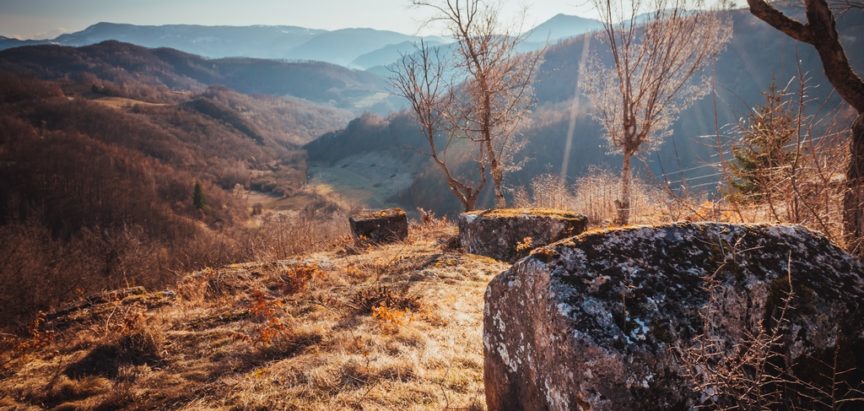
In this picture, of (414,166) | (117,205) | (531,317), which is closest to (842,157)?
(531,317)

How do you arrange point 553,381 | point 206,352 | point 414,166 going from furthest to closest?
point 414,166, point 206,352, point 553,381

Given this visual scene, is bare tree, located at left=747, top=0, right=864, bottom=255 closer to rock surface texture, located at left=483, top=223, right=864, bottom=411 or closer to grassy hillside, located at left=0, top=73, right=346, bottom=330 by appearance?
rock surface texture, located at left=483, top=223, right=864, bottom=411

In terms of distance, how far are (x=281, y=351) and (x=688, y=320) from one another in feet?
12.3

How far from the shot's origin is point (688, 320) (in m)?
1.83

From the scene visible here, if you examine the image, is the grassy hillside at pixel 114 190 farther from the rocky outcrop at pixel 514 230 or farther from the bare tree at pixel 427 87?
the rocky outcrop at pixel 514 230

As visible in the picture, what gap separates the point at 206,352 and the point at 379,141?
14695cm

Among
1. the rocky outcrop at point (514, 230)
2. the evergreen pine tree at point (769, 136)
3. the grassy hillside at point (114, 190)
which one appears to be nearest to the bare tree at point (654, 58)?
the rocky outcrop at point (514, 230)

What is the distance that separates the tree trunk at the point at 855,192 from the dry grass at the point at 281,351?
3611 mm

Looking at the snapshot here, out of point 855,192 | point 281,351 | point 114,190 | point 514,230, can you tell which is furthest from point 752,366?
point 114,190

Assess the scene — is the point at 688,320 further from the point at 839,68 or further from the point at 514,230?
the point at 514,230

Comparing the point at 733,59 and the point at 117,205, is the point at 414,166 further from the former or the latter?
the point at 733,59

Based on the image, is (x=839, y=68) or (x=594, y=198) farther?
(x=594, y=198)

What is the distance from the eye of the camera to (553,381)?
195 cm

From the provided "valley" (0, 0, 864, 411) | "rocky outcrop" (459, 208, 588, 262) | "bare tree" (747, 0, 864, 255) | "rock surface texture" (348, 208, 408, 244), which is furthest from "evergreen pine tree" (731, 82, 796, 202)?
"rock surface texture" (348, 208, 408, 244)
